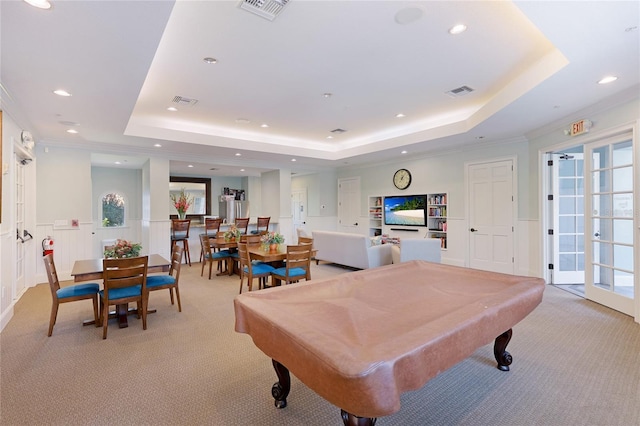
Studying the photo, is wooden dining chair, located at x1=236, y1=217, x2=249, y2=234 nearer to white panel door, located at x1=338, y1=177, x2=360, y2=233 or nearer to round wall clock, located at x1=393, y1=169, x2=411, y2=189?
white panel door, located at x1=338, y1=177, x2=360, y2=233

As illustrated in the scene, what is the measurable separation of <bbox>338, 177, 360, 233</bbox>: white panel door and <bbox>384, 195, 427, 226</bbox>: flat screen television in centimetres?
106

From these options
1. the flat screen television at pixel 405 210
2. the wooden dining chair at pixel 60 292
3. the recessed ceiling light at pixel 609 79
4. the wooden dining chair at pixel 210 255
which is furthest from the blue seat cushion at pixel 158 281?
the flat screen television at pixel 405 210

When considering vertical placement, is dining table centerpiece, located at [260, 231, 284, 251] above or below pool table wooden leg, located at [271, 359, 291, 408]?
above

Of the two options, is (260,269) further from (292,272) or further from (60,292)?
(60,292)

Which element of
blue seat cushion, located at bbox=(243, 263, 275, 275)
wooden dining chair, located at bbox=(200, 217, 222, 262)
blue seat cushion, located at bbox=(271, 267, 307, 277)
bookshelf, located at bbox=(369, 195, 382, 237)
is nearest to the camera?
blue seat cushion, located at bbox=(271, 267, 307, 277)

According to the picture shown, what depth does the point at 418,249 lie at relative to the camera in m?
5.72

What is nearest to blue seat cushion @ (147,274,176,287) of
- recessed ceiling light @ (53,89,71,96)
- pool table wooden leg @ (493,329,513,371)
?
recessed ceiling light @ (53,89,71,96)

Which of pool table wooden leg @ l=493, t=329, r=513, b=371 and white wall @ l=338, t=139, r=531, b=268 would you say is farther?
white wall @ l=338, t=139, r=531, b=268

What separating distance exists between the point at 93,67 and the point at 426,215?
6.68m

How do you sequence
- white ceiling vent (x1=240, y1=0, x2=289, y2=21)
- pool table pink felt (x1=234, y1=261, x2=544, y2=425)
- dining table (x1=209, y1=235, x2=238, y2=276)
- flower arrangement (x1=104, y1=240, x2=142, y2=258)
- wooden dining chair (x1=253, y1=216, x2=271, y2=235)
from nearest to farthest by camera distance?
pool table pink felt (x1=234, y1=261, x2=544, y2=425) < white ceiling vent (x1=240, y1=0, x2=289, y2=21) < flower arrangement (x1=104, y1=240, x2=142, y2=258) < dining table (x1=209, y1=235, x2=238, y2=276) < wooden dining chair (x1=253, y1=216, x2=271, y2=235)

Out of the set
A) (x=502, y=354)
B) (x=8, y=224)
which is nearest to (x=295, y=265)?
(x=502, y=354)

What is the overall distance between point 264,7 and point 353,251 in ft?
14.8

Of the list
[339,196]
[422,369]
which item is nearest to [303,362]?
[422,369]

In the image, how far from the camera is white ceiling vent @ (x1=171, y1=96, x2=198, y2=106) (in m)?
4.43
